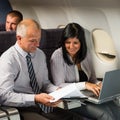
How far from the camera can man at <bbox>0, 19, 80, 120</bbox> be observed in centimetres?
178

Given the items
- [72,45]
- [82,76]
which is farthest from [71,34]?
[82,76]

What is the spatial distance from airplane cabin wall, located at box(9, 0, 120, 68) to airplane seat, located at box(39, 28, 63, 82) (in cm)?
114

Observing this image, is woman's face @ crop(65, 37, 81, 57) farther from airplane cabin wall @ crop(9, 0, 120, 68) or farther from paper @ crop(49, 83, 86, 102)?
airplane cabin wall @ crop(9, 0, 120, 68)

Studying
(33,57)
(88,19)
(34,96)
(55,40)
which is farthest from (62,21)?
(34,96)

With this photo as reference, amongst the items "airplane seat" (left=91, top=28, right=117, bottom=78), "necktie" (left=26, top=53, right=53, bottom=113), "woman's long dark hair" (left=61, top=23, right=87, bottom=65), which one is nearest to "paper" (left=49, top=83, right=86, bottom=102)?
"necktie" (left=26, top=53, right=53, bottom=113)

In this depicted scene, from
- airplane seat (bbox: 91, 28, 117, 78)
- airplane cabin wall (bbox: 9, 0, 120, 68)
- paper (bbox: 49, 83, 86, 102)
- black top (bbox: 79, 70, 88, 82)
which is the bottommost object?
paper (bbox: 49, 83, 86, 102)

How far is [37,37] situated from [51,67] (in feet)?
1.28

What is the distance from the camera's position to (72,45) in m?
2.20

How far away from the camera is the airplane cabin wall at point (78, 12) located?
3.49m

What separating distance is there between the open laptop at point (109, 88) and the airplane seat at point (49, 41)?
0.62 meters

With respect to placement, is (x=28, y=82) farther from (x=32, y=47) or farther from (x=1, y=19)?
(x=1, y=19)

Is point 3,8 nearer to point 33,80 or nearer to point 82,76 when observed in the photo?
point 82,76

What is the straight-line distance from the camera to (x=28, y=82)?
197 centimetres

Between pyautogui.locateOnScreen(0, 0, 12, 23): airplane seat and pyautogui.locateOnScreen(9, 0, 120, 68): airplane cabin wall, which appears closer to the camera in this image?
pyautogui.locateOnScreen(9, 0, 120, 68): airplane cabin wall
